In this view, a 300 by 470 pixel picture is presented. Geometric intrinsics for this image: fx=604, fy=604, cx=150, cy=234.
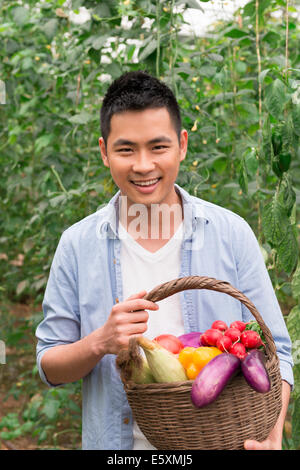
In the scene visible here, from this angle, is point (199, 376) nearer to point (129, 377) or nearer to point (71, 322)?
Result: point (129, 377)

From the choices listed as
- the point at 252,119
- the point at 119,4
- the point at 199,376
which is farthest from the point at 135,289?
the point at 252,119

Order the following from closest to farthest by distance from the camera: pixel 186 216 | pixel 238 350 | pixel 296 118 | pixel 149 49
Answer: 1. pixel 238 350
2. pixel 186 216
3. pixel 296 118
4. pixel 149 49

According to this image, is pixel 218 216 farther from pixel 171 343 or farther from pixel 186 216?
pixel 171 343

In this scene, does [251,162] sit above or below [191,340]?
above

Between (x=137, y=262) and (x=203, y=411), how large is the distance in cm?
46

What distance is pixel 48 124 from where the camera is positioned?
8.63ft

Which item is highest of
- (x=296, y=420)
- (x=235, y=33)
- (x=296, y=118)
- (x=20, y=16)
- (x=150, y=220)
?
(x=20, y=16)

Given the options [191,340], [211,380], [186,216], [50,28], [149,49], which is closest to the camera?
[211,380]

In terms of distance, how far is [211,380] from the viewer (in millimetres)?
1024

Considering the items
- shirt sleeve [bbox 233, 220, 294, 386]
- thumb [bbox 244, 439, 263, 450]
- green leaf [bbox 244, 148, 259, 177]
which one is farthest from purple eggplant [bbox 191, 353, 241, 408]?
green leaf [bbox 244, 148, 259, 177]

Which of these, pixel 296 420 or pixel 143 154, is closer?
pixel 143 154

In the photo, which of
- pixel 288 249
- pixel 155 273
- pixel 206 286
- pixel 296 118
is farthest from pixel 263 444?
pixel 296 118

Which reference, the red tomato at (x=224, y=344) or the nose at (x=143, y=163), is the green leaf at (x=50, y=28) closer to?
the nose at (x=143, y=163)

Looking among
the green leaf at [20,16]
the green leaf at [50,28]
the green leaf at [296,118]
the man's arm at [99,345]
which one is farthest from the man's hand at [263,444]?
the green leaf at [20,16]
